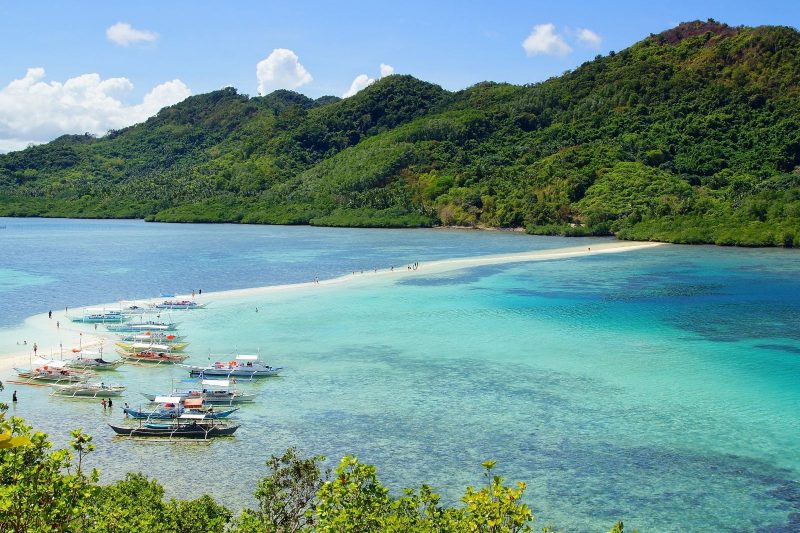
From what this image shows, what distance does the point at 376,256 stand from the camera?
3888 inches

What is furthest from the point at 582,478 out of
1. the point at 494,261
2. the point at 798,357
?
the point at 494,261

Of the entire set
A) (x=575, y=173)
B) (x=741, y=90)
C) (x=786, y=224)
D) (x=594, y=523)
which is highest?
(x=741, y=90)

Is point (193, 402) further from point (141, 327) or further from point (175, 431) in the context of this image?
point (141, 327)

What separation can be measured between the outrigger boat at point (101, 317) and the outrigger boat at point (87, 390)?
1814 centimetres

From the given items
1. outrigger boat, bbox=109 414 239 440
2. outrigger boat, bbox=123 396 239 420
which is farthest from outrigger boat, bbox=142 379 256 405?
outrigger boat, bbox=109 414 239 440

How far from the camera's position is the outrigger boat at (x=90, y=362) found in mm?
40562

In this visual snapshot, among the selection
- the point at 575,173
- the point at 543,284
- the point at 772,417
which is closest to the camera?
the point at 772,417

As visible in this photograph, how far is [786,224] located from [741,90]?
82.0 meters

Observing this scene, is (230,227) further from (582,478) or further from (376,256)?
(582,478)

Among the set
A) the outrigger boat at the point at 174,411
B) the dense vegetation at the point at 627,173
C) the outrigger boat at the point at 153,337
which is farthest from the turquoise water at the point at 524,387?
the dense vegetation at the point at 627,173

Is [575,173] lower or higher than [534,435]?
higher

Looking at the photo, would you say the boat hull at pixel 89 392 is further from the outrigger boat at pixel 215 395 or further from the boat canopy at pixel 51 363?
the boat canopy at pixel 51 363

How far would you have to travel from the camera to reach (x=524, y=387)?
3762 centimetres

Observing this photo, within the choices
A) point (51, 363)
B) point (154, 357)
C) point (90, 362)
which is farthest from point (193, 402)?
point (90, 362)
